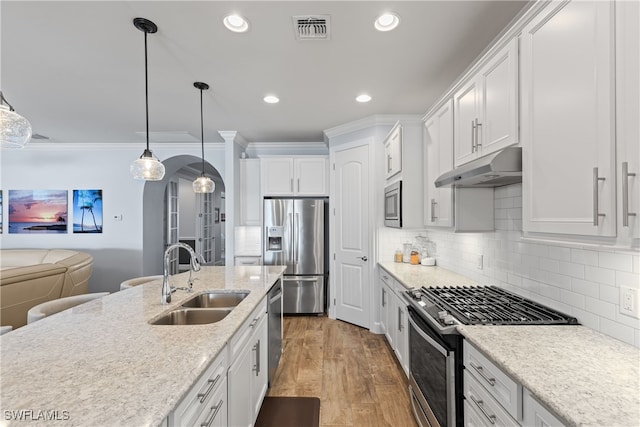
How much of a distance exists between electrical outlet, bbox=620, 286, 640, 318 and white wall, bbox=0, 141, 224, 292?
16.3 ft

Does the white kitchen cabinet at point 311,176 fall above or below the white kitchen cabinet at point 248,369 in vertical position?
above

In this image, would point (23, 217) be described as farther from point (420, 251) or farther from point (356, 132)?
point (420, 251)

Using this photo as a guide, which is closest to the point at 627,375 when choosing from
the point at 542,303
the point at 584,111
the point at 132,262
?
the point at 542,303

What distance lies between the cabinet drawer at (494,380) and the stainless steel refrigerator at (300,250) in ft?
9.95

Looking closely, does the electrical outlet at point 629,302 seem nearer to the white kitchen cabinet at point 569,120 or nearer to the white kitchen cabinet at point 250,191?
the white kitchen cabinet at point 569,120

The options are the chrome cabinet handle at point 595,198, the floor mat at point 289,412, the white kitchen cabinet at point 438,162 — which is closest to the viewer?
the chrome cabinet handle at point 595,198

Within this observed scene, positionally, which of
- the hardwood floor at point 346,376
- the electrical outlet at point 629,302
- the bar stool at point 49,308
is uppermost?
the electrical outlet at point 629,302

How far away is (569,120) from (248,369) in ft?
6.47

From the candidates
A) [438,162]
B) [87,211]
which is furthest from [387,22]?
[87,211]

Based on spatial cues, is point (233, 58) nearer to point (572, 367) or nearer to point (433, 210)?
point (433, 210)

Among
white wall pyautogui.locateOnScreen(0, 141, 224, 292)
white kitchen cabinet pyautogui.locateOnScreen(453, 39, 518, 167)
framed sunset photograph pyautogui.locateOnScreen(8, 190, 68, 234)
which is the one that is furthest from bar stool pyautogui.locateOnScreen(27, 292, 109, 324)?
framed sunset photograph pyautogui.locateOnScreen(8, 190, 68, 234)

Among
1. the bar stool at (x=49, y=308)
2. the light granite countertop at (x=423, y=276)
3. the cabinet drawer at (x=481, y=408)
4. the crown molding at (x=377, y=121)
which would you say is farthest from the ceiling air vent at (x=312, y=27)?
the bar stool at (x=49, y=308)

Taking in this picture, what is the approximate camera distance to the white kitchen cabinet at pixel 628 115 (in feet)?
2.81
